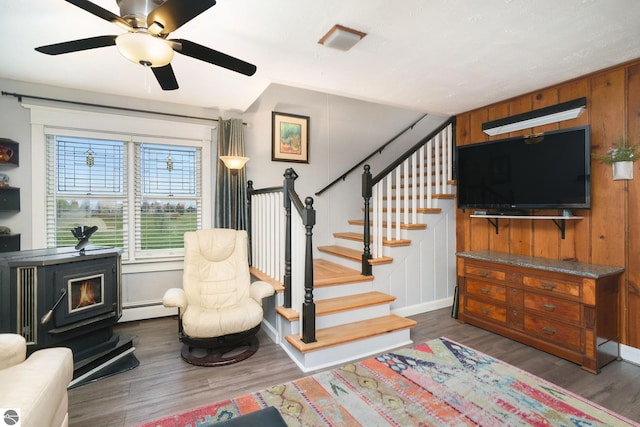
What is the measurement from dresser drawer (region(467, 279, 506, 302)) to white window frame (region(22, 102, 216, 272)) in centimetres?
319

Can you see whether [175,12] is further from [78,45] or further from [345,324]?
[345,324]

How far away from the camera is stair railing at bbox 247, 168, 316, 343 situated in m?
2.51

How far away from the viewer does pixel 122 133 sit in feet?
11.2

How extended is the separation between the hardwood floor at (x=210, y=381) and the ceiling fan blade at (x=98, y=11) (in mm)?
2300

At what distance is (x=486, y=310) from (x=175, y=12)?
12.0 ft

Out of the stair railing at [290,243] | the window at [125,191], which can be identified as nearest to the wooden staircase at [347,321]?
the stair railing at [290,243]

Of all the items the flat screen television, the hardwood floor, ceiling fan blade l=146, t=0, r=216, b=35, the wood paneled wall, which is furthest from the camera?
the flat screen television

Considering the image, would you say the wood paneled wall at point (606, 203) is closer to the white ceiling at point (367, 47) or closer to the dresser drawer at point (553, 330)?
the white ceiling at point (367, 47)

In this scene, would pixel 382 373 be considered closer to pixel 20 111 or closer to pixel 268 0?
pixel 268 0

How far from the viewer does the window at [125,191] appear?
127 inches

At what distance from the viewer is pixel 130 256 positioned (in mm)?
3502

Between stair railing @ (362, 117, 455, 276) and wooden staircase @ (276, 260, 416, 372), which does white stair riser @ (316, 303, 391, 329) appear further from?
stair railing @ (362, 117, 455, 276)

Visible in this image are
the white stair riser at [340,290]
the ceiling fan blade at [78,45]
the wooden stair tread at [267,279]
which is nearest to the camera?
the ceiling fan blade at [78,45]

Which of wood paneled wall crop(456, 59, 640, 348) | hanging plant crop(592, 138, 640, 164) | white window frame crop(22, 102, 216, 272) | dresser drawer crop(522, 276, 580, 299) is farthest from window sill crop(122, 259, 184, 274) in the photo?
hanging plant crop(592, 138, 640, 164)
